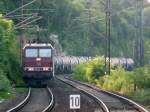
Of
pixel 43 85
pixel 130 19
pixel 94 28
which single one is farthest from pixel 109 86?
pixel 130 19

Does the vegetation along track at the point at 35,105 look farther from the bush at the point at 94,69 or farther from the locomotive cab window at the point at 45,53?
the bush at the point at 94,69

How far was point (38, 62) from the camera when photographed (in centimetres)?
4178

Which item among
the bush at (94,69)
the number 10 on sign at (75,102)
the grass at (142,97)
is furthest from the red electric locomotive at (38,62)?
the number 10 on sign at (75,102)

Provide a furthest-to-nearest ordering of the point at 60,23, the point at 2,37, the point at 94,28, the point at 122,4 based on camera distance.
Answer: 1. the point at 122,4
2. the point at 94,28
3. the point at 60,23
4. the point at 2,37

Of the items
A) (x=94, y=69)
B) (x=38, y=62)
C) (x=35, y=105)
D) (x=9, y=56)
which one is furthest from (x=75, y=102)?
(x=94, y=69)

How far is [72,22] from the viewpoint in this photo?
9875cm

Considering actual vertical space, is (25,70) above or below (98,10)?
below

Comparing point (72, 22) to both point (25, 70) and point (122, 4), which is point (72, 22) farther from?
point (25, 70)

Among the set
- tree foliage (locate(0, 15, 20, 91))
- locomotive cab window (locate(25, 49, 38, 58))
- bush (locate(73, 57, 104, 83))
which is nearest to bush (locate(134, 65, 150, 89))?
tree foliage (locate(0, 15, 20, 91))

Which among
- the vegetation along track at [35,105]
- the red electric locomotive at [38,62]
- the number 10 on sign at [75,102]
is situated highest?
the red electric locomotive at [38,62]

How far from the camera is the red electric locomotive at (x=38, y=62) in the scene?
1633 inches

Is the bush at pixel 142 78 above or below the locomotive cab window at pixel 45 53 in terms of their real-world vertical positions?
below

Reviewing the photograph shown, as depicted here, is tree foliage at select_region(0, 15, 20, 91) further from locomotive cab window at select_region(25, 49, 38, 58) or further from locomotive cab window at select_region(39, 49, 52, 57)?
locomotive cab window at select_region(39, 49, 52, 57)

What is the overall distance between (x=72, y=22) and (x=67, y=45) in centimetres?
412
